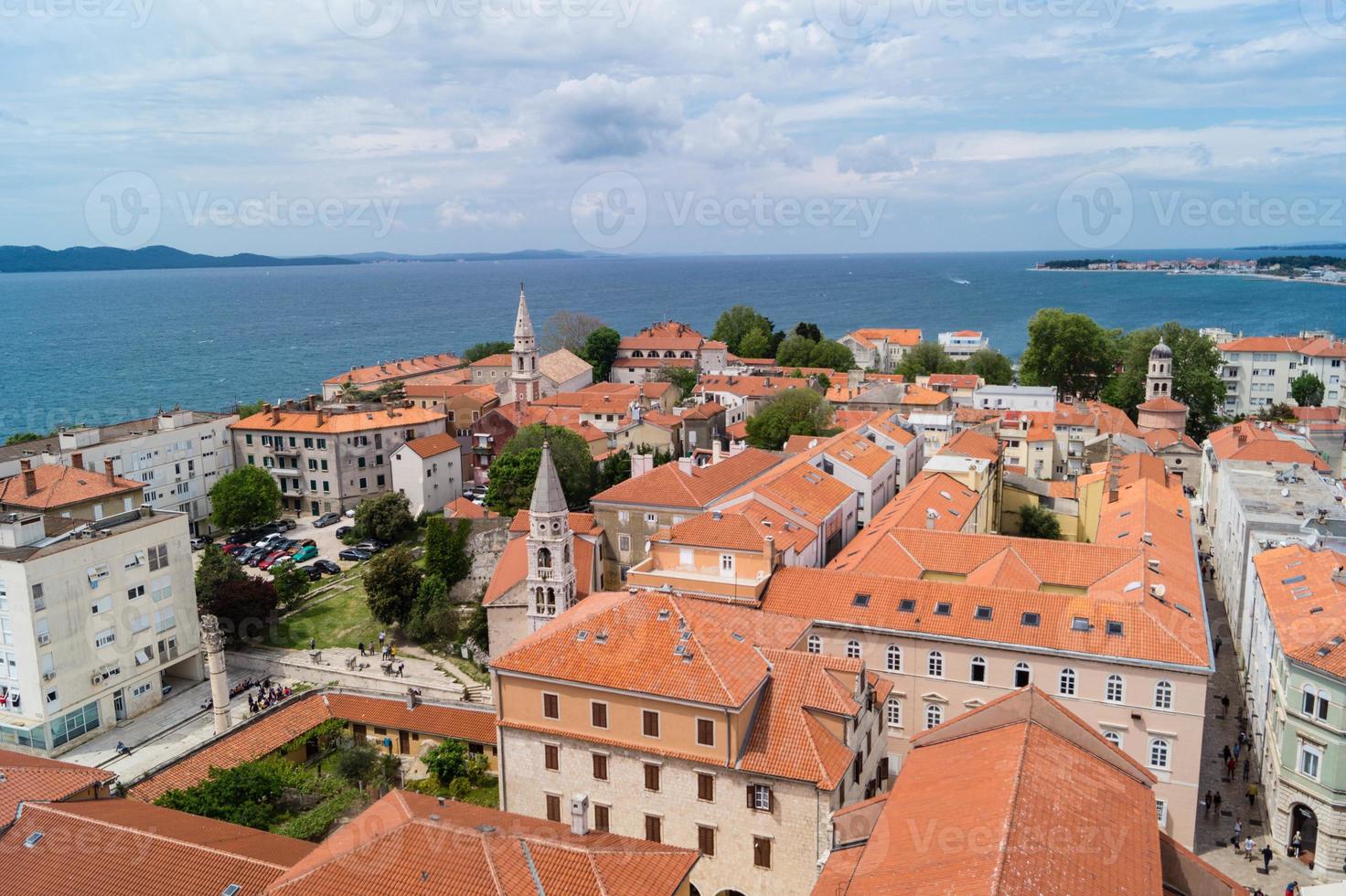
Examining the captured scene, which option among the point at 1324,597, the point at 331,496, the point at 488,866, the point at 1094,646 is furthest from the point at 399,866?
the point at 331,496

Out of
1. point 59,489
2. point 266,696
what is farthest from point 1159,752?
point 59,489

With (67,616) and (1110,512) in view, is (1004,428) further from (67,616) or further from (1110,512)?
(67,616)

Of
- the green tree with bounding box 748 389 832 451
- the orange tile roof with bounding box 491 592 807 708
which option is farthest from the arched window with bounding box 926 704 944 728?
the green tree with bounding box 748 389 832 451

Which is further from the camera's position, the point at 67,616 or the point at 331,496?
the point at 331,496

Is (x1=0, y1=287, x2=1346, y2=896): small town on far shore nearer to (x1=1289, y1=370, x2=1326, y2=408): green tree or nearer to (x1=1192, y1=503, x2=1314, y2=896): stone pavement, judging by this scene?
(x1=1192, y1=503, x2=1314, y2=896): stone pavement

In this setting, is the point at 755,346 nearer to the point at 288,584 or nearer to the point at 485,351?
the point at 485,351

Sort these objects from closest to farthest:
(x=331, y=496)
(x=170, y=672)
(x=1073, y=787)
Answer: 1. (x=1073, y=787)
2. (x=170, y=672)
3. (x=331, y=496)
